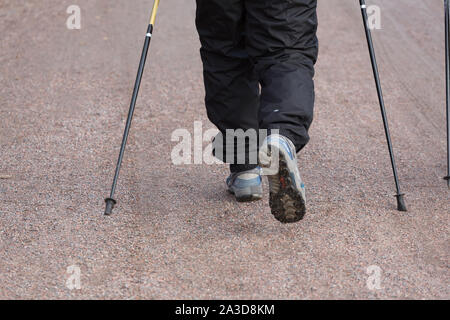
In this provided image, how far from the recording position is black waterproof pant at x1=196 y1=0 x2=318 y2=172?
10.6ft

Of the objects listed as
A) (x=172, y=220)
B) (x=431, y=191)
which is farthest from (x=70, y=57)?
(x=431, y=191)

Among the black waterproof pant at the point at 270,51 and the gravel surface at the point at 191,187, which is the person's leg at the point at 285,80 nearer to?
the black waterproof pant at the point at 270,51

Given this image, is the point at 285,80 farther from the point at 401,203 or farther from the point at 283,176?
the point at 401,203

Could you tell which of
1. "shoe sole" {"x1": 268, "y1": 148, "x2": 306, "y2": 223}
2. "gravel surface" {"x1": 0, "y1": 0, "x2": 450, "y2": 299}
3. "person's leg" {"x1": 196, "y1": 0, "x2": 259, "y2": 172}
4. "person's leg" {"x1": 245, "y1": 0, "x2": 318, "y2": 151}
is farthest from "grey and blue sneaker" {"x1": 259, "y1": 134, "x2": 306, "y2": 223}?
"person's leg" {"x1": 196, "y1": 0, "x2": 259, "y2": 172}

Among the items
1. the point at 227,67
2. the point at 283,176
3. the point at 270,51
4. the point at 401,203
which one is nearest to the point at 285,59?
the point at 270,51

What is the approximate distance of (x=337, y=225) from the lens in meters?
3.71

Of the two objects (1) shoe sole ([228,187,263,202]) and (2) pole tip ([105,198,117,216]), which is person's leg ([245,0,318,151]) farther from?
(2) pole tip ([105,198,117,216])

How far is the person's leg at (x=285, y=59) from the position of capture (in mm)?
3203

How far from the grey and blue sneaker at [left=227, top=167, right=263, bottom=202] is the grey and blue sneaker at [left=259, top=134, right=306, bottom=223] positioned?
0.80m

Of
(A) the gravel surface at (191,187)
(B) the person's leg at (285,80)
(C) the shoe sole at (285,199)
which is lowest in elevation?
(A) the gravel surface at (191,187)

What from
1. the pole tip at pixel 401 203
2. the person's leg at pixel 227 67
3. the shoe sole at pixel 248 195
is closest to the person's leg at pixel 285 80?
the person's leg at pixel 227 67

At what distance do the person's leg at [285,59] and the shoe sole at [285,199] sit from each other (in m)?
0.19

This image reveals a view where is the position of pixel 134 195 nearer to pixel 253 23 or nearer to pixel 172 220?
pixel 172 220

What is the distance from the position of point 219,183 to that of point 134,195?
59 centimetres
